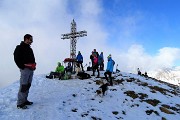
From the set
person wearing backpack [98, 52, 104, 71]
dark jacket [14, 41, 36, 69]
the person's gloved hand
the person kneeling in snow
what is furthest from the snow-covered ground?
person wearing backpack [98, 52, 104, 71]

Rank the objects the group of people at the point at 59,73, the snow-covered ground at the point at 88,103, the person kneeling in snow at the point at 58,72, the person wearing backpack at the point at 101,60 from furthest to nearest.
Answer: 1. the person wearing backpack at the point at 101,60
2. the person kneeling in snow at the point at 58,72
3. the group of people at the point at 59,73
4. the snow-covered ground at the point at 88,103

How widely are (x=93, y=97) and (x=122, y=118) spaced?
327cm

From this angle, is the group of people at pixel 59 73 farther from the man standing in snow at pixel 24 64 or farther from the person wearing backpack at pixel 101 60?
the man standing in snow at pixel 24 64

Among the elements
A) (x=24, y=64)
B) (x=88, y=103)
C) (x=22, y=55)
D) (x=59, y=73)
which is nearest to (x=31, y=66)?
(x=24, y=64)

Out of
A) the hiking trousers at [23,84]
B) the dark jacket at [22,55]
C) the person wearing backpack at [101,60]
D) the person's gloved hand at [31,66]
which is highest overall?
the person wearing backpack at [101,60]

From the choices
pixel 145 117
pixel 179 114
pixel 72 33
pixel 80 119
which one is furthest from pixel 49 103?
pixel 72 33

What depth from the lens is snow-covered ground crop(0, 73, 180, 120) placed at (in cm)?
1262

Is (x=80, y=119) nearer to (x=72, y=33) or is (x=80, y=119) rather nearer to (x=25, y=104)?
(x=25, y=104)

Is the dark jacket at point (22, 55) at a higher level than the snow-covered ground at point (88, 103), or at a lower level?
higher

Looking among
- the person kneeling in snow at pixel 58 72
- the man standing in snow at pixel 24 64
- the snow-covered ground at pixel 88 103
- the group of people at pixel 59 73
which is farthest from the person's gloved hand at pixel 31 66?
the person kneeling in snow at pixel 58 72

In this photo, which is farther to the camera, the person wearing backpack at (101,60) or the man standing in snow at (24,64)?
the person wearing backpack at (101,60)

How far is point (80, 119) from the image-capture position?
41.2ft

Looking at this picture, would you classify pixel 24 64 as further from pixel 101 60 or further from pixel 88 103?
pixel 101 60

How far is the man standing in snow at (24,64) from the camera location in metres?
12.5
